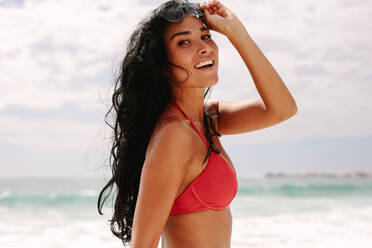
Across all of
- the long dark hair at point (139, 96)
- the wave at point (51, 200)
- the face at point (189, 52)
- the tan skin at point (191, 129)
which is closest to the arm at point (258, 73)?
the tan skin at point (191, 129)

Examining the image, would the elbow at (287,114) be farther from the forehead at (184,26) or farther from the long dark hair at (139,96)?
the forehead at (184,26)

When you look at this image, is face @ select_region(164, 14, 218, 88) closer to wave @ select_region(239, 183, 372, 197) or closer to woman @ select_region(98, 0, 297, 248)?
woman @ select_region(98, 0, 297, 248)

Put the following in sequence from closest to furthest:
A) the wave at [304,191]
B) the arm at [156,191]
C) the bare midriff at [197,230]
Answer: the arm at [156,191]
the bare midriff at [197,230]
the wave at [304,191]

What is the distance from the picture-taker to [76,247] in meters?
7.27

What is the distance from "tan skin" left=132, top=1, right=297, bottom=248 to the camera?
175 centimetres

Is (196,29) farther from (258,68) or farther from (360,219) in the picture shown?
(360,219)

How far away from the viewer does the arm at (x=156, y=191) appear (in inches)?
68.6

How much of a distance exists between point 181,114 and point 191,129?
0.49ft

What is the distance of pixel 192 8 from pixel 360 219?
31.4 ft

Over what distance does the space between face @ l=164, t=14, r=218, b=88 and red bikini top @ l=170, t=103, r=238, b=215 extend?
271mm

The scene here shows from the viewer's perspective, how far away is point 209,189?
198 cm

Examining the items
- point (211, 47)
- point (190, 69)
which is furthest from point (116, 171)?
point (211, 47)

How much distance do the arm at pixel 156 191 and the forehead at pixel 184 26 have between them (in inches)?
24.8

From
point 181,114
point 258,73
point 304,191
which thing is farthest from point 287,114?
point 304,191
